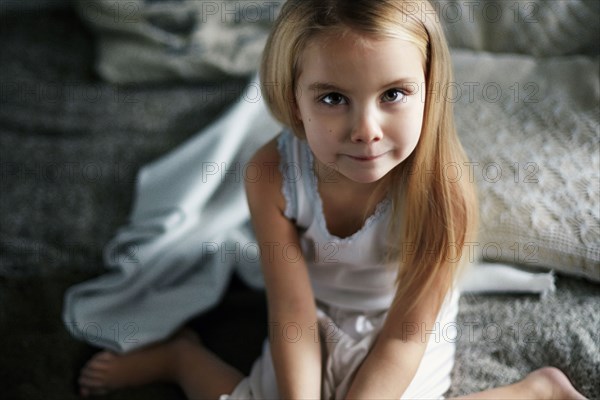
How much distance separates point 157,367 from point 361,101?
55 cm

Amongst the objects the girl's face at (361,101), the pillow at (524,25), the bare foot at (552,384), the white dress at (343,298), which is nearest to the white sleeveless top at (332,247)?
the white dress at (343,298)

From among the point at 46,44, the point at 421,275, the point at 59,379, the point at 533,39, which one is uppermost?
the point at 533,39

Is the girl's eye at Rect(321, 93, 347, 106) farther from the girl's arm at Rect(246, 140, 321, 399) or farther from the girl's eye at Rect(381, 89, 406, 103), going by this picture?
the girl's arm at Rect(246, 140, 321, 399)

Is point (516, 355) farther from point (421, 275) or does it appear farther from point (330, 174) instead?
point (330, 174)

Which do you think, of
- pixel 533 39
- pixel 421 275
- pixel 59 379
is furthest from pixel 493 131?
pixel 59 379

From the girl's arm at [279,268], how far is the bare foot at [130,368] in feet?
0.66

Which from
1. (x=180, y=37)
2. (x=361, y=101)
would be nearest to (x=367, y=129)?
(x=361, y=101)

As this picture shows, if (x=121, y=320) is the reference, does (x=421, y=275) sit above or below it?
above

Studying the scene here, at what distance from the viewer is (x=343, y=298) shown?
1.04 meters

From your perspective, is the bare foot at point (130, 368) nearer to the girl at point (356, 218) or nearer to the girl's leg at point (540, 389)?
the girl at point (356, 218)

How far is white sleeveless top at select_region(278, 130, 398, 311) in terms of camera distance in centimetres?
97

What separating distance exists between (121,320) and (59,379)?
0.13 meters

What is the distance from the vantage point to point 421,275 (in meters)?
0.94

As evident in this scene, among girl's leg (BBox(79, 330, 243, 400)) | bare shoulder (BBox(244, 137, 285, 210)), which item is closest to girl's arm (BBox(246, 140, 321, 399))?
bare shoulder (BBox(244, 137, 285, 210))
